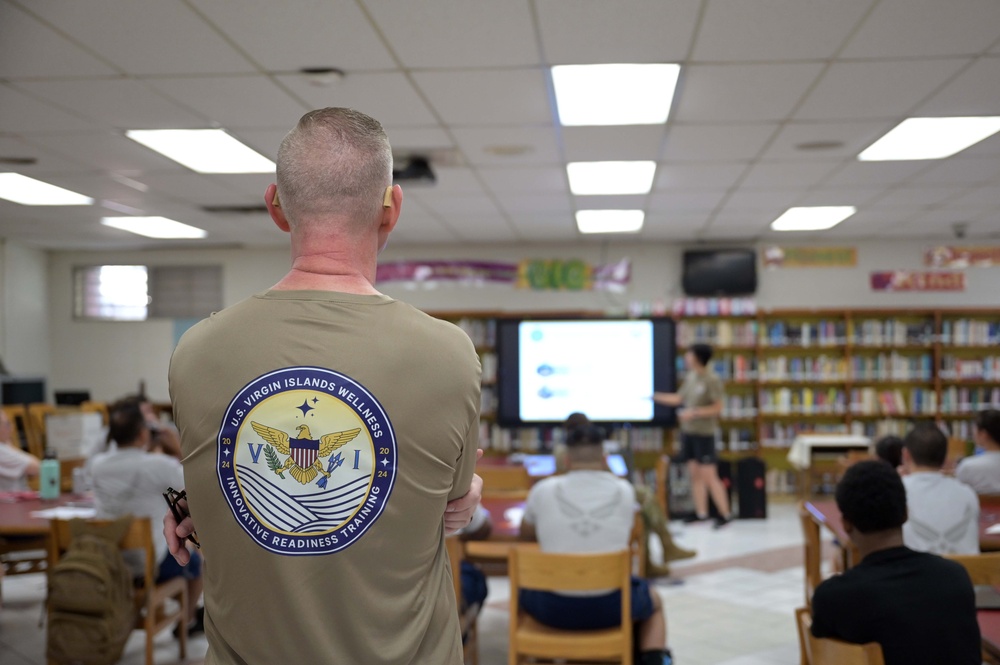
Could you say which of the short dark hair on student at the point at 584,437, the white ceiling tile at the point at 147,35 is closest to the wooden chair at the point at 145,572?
the short dark hair on student at the point at 584,437

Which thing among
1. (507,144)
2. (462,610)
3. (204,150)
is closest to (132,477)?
(462,610)

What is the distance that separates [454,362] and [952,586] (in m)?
1.64

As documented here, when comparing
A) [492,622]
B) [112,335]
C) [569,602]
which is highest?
[112,335]

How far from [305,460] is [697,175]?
5349 millimetres

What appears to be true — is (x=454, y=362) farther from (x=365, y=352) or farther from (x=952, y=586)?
(x=952, y=586)

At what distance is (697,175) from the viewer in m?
5.82

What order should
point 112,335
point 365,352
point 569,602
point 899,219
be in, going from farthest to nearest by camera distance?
point 112,335, point 899,219, point 569,602, point 365,352

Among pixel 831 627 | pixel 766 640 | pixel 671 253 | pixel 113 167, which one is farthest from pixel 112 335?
pixel 831 627

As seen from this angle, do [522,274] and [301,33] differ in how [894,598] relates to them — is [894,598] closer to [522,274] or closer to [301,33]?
[301,33]

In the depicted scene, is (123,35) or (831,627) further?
(123,35)

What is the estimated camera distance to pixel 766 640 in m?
4.24

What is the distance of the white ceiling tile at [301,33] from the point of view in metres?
3.00

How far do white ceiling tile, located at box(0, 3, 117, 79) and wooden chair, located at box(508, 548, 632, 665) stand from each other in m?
2.82

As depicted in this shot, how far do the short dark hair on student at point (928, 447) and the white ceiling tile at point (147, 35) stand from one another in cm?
329
